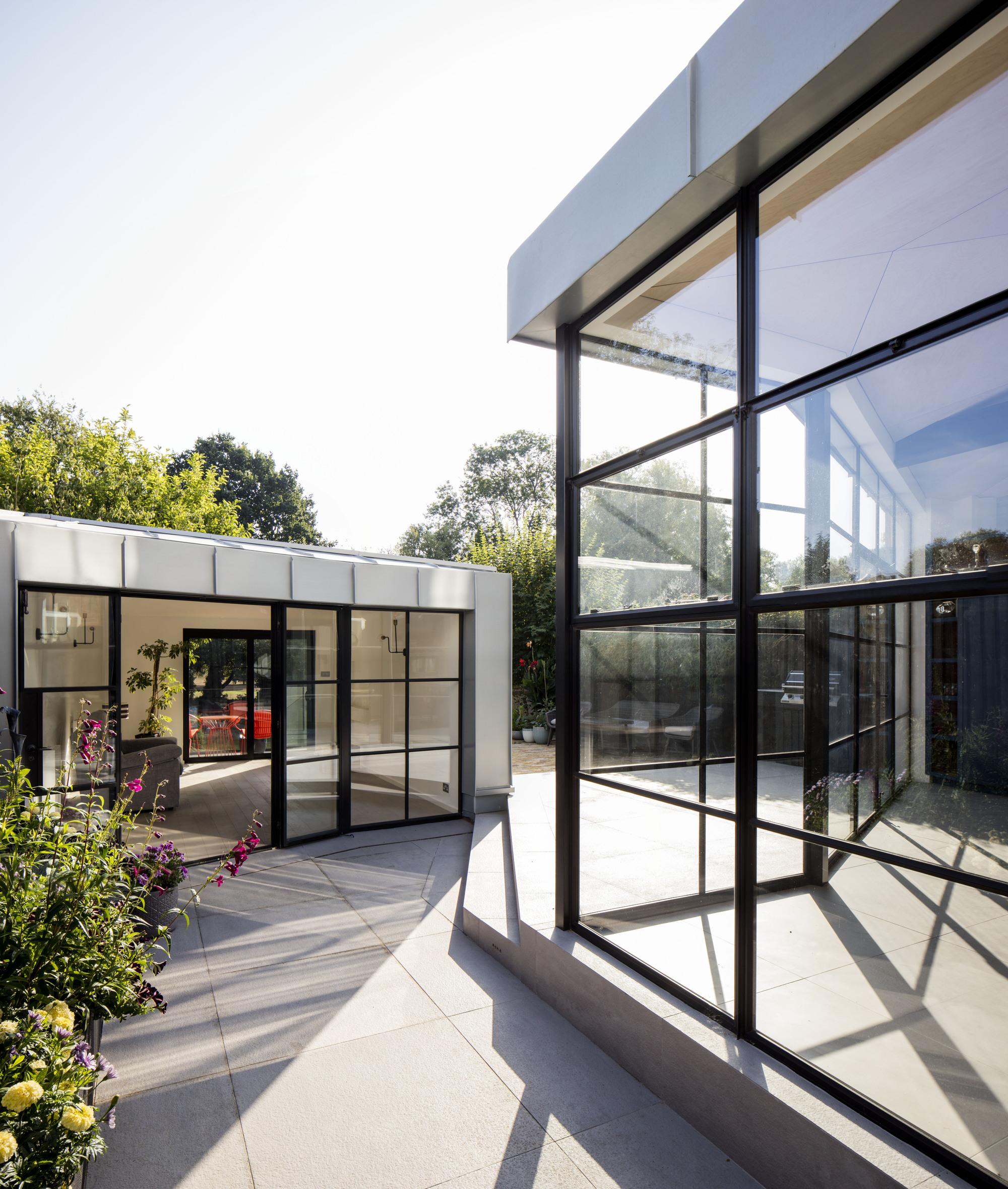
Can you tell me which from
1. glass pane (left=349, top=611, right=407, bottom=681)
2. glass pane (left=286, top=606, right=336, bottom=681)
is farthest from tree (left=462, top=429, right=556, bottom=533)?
glass pane (left=286, top=606, right=336, bottom=681)

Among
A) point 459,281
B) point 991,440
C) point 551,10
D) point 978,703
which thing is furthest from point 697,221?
point 459,281

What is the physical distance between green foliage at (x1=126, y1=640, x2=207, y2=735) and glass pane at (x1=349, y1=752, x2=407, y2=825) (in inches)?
171

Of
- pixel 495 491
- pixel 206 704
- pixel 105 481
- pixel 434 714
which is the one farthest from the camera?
pixel 495 491

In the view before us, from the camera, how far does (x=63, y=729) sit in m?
4.43

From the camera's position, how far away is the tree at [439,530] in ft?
99.0

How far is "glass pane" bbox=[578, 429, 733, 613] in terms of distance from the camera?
2.47 meters

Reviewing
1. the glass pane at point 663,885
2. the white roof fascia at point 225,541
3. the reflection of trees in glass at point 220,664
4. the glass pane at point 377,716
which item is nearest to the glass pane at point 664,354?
the glass pane at point 663,885

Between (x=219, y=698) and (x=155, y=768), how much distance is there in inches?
174

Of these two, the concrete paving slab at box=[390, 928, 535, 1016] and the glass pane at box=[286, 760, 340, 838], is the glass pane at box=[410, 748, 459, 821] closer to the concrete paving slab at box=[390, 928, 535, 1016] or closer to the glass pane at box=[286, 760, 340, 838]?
the glass pane at box=[286, 760, 340, 838]

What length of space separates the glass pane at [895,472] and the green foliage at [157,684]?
924 centimetres

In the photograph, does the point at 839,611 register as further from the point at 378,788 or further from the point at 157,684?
the point at 157,684

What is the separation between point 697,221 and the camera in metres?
2.57

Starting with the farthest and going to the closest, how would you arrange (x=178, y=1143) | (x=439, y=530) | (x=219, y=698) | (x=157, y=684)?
(x=439, y=530) < (x=219, y=698) < (x=157, y=684) < (x=178, y=1143)

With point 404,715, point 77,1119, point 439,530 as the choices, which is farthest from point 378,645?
point 439,530
